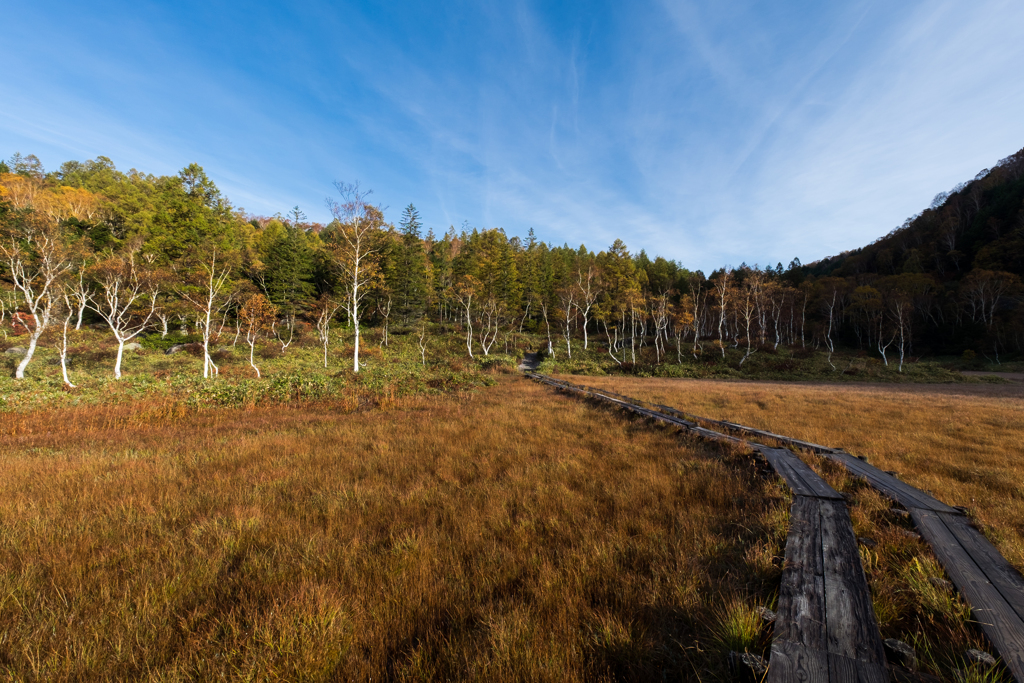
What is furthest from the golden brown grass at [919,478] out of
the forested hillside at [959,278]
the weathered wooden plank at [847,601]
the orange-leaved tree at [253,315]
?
the forested hillside at [959,278]

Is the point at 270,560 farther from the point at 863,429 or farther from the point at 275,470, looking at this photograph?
the point at 863,429

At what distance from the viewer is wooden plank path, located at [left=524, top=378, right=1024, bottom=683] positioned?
7.02ft

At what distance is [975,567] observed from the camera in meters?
2.94

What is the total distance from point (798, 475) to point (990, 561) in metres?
2.26

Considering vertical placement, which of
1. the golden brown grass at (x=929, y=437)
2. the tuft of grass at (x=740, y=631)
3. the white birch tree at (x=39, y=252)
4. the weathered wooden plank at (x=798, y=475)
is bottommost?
the golden brown grass at (x=929, y=437)

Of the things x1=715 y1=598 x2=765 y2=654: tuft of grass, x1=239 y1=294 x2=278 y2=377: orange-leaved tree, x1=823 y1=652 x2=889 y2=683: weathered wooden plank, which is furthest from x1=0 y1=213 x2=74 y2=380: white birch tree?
x1=823 y1=652 x2=889 y2=683: weathered wooden plank

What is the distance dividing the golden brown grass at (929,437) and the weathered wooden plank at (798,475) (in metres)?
1.30

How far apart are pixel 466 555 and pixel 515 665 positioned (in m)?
1.47

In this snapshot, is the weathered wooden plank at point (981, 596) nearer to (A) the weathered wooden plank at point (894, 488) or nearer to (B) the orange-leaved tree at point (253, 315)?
(A) the weathered wooden plank at point (894, 488)

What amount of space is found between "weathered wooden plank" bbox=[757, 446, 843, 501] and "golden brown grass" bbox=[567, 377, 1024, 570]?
1296 millimetres

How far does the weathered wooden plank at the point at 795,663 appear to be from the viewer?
5.86ft

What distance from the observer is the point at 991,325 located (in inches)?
1571

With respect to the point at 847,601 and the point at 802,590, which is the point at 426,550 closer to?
the point at 802,590

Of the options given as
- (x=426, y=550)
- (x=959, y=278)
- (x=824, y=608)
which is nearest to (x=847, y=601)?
(x=824, y=608)
